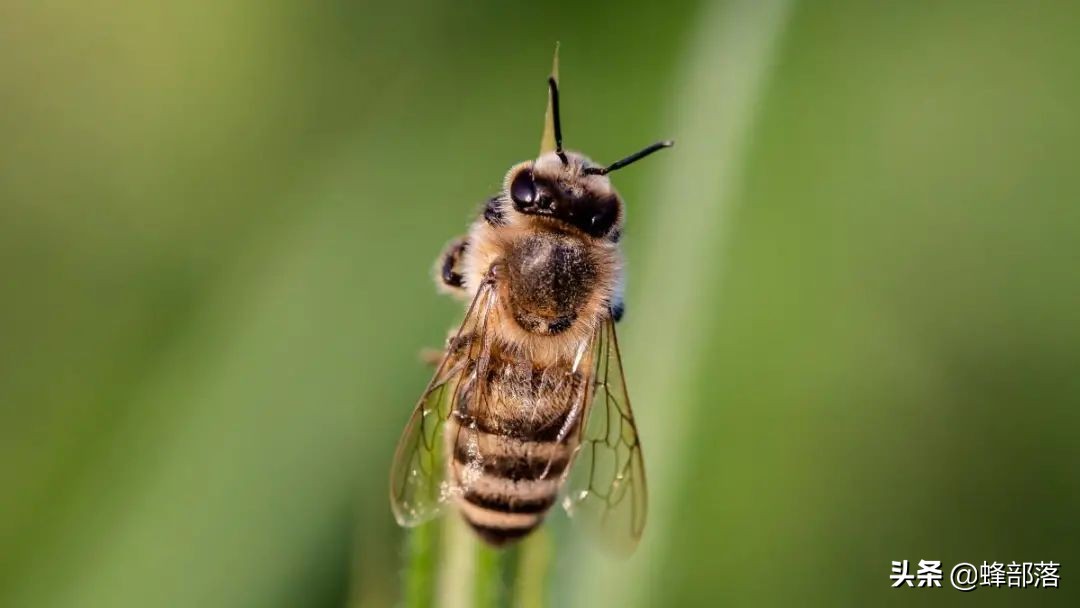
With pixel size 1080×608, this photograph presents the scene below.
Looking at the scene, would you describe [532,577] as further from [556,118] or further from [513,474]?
[556,118]

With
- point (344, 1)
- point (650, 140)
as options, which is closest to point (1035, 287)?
point (650, 140)

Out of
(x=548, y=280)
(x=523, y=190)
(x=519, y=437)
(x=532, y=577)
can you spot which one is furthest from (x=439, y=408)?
(x=532, y=577)

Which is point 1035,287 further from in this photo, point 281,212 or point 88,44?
point 88,44

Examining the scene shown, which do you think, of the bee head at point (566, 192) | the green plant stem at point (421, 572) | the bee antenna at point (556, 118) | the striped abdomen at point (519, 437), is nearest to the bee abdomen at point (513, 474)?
the striped abdomen at point (519, 437)

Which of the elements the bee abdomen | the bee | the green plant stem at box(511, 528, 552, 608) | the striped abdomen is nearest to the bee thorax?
the bee

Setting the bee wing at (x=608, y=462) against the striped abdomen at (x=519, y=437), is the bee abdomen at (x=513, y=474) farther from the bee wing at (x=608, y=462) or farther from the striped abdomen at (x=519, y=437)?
the bee wing at (x=608, y=462)

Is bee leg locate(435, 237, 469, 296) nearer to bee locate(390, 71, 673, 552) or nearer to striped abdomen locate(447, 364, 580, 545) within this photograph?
bee locate(390, 71, 673, 552)

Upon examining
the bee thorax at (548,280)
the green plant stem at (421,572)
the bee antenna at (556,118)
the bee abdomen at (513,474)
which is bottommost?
the green plant stem at (421,572)
